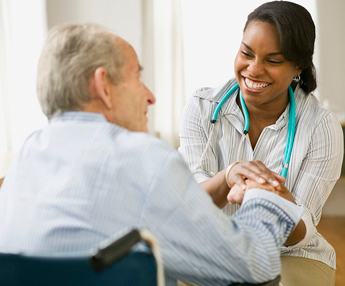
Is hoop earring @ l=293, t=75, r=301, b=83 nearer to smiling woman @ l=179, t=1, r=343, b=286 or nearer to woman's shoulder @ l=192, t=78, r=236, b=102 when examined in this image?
smiling woman @ l=179, t=1, r=343, b=286

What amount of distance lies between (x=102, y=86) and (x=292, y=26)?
0.88 m

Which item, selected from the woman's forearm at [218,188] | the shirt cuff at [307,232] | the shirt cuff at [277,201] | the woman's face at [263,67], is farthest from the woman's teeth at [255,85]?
the shirt cuff at [277,201]

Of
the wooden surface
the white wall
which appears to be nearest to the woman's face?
A: the wooden surface

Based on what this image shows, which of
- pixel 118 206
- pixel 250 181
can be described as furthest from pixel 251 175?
pixel 118 206

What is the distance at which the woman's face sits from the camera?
163 cm

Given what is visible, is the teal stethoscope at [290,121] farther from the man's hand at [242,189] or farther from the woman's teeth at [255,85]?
the man's hand at [242,189]

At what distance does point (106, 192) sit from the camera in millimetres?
849

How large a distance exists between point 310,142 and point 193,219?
930 millimetres

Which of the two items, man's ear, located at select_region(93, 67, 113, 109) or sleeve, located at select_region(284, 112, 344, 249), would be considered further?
sleeve, located at select_region(284, 112, 344, 249)

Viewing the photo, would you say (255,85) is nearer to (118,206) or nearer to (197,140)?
(197,140)

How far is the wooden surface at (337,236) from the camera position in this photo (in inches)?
106

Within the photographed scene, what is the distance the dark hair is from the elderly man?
0.76 m

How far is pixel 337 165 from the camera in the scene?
1.67m

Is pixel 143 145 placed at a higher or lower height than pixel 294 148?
higher
